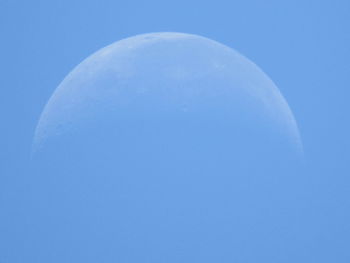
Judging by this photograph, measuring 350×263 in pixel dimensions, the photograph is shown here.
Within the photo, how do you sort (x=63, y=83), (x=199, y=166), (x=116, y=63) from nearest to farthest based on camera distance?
(x=199, y=166) < (x=116, y=63) < (x=63, y=83)

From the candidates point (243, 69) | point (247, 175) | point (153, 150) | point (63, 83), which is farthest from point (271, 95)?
point (63, 83)

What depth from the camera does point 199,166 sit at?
9.97 metres

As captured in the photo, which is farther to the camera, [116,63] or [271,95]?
[271,95]

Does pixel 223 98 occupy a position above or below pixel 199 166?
above

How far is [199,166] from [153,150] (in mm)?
712

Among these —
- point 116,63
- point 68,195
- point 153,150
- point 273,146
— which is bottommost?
point 68,195

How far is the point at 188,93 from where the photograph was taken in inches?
402

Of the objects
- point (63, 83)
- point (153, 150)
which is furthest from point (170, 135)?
point (63, 83)

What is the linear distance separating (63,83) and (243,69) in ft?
9.88

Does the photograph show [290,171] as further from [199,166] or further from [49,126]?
[49,126]

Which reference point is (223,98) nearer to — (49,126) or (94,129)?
(94,129)

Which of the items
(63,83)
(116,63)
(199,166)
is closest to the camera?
(199,166)

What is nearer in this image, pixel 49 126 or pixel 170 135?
pixel 170 135

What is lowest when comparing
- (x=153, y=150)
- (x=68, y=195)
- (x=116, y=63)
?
(x=68, y=195)
